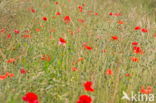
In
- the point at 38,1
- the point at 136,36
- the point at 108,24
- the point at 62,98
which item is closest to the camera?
the point at 62,98

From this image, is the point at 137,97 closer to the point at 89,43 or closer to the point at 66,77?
the point at 66,77

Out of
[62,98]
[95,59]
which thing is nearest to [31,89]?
[62,98]

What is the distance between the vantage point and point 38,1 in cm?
446

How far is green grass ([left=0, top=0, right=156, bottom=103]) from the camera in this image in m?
1.70

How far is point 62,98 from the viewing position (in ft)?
5.20

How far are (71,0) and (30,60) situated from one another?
9.06ft

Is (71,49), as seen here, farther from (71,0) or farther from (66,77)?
(71,0)

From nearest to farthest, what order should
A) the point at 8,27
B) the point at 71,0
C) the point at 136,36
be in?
the point at 8,27
the point at 136,36
the point at 71,0

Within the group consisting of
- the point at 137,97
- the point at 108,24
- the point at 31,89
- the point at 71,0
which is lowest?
the point at 137,97

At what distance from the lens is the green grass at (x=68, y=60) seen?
170 cm

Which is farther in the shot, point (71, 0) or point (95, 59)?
point (71, 0)

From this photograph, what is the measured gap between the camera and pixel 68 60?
2260 mm

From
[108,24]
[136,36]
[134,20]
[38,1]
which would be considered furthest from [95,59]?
[38,1]

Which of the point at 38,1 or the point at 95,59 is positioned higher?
the point at 38,1
